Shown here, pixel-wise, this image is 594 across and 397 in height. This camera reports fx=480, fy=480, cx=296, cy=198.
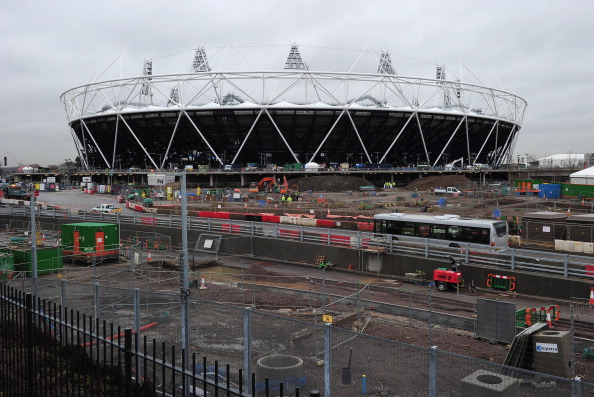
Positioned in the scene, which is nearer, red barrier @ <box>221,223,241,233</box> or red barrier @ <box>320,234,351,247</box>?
red barrier @ <box>320,234,351,247</box>

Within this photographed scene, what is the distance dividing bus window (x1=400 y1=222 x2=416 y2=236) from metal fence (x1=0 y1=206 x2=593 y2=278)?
3.57ft

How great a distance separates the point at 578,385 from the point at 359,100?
78.7 meters

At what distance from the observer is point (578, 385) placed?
500 cm

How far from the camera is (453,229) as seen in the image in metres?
23.7

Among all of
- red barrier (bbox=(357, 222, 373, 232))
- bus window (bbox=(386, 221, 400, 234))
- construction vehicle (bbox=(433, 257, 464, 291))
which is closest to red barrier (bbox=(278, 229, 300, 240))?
bus window (bbox=(386, 221, 400, 234))

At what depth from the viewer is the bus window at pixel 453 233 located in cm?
2364

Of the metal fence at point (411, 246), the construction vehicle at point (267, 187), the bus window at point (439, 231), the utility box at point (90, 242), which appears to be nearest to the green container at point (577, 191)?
the bus window at point (439, 231)

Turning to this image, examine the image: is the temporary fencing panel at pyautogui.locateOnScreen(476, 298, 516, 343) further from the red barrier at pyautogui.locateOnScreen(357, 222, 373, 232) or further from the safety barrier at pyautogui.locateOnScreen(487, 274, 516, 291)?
the red barrier at pyautogui.locateOnScreen(357, 222, 373, 232)

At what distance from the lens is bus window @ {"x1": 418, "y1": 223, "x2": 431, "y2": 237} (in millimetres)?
24516

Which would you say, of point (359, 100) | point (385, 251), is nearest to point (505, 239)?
point (385, 251)

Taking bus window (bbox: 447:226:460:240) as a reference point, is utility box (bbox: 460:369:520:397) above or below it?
below

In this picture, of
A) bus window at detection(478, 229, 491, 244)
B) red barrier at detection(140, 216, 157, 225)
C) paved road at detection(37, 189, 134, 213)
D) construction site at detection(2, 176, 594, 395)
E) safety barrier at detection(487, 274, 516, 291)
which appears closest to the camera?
construction site at detection(2, 176, 594, 395)

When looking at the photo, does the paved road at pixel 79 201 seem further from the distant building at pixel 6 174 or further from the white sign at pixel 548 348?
the distant building at pixel 6 174

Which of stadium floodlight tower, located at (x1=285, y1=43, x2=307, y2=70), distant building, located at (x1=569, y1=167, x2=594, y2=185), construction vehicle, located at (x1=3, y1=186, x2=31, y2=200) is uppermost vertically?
stadium floodlight tower, located at (x1=285, y1=43, x2=307, y2=70)
